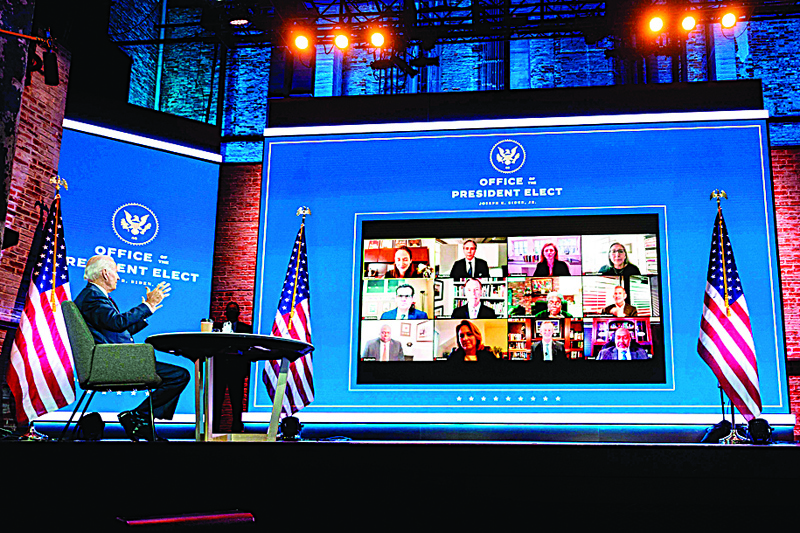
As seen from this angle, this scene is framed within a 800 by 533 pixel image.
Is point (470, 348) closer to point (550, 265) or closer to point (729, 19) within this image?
point (550, 265)

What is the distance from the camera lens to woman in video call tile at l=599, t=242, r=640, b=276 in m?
8.13

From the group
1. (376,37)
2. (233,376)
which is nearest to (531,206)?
(376,37)

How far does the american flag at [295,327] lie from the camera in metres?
7.49

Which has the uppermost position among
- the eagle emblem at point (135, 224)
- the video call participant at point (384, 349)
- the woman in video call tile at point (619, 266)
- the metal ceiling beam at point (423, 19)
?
the metal ceiling beam at point (423, 19)

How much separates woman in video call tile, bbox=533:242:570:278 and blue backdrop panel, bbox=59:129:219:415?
12.1 ft

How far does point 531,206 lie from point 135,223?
14.1ft

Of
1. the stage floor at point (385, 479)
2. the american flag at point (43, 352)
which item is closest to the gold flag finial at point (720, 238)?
the stage floor at point (385, 479)

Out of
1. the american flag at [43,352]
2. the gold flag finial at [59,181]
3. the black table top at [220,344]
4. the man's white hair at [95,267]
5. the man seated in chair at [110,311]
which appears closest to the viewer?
the black table top at [220,344]

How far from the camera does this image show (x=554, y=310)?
8.10 metres

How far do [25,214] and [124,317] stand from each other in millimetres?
3160

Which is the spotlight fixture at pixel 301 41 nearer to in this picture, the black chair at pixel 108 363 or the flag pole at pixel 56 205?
the flag pole at pixel 56 205

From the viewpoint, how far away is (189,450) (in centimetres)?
221

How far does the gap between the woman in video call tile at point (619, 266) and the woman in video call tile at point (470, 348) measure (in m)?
1.43

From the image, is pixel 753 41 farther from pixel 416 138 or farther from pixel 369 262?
pixel 369 262
